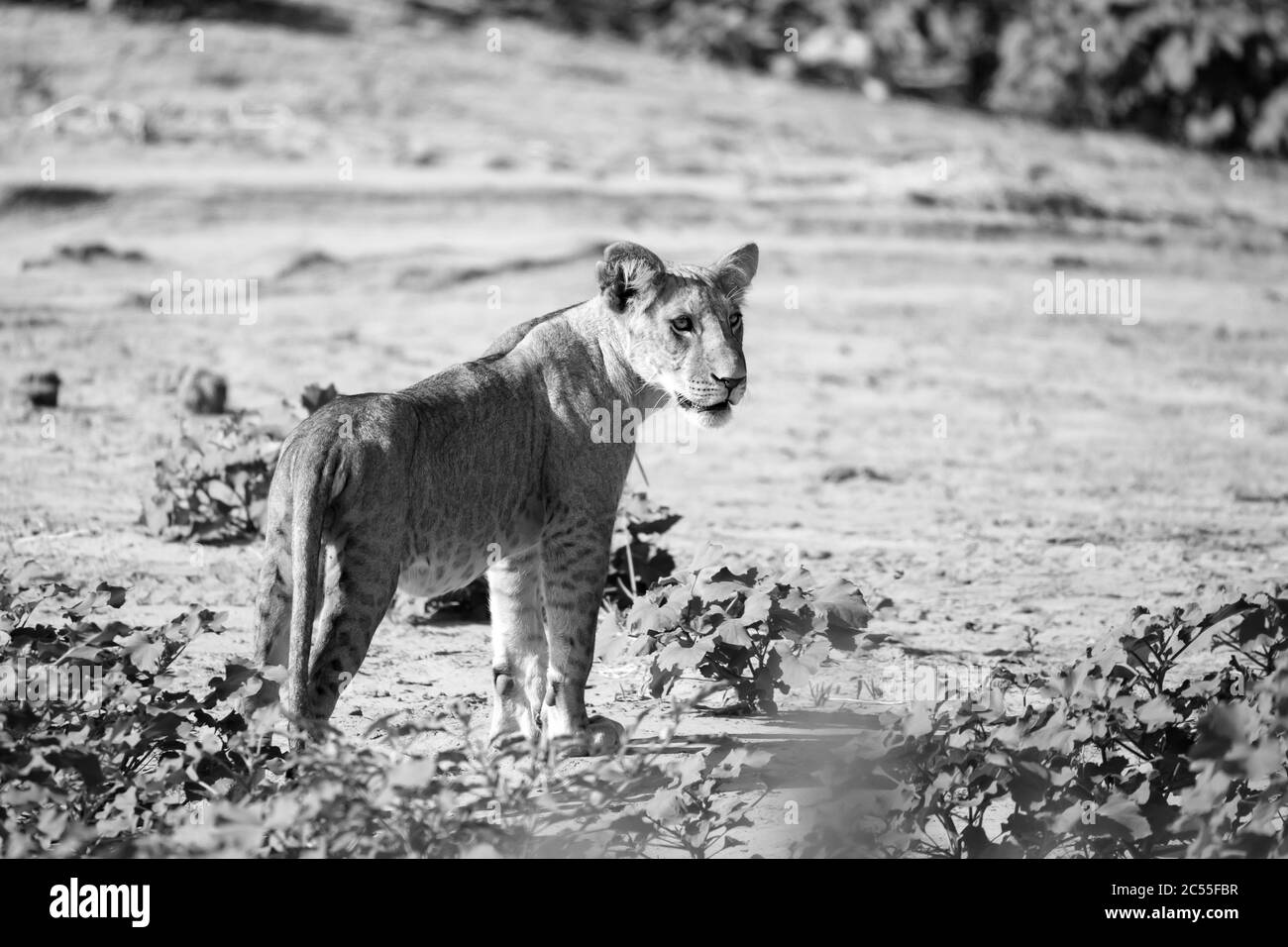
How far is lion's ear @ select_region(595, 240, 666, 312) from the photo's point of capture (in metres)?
7.33

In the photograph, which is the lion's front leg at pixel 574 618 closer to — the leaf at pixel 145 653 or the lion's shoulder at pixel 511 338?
the lion's shoulder at pixel 511 338

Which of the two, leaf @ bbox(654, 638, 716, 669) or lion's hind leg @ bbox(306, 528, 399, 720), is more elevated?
lion's hind leg @ bbox(306, 528, 399, 720)

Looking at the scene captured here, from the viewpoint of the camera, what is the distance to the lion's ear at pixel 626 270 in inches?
289

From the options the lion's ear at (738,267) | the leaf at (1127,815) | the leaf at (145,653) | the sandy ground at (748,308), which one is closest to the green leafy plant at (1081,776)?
the leaf at (1127,815)

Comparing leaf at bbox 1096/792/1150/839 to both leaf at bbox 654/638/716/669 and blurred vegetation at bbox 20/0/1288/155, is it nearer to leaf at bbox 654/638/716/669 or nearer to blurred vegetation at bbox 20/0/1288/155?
leaf at bbox 654/638/716/669

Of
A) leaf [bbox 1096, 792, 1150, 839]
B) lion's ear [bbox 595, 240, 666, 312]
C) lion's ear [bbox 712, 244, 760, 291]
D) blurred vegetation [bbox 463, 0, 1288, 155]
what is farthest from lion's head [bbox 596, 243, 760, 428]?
blurred vegetation [bbox 463, 0, 1288, 155]

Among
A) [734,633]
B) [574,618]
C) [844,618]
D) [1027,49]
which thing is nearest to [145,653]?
[574,618]

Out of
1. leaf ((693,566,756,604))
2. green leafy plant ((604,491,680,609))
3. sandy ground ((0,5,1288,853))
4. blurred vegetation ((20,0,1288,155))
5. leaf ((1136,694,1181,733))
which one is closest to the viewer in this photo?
leaf ((1136,694,1181,733))

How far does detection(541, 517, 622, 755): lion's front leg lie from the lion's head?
62cm

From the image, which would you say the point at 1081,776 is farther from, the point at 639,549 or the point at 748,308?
the point at 748,308

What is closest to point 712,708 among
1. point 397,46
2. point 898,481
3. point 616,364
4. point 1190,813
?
point 616,364

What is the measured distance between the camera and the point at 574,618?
7.20 m

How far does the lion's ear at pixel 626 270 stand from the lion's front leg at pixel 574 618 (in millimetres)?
932
